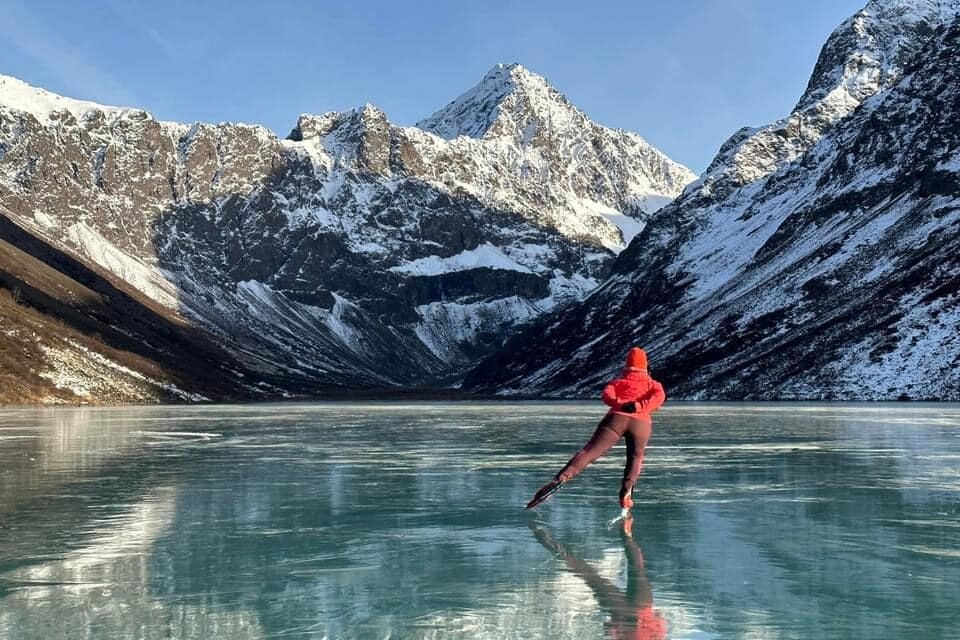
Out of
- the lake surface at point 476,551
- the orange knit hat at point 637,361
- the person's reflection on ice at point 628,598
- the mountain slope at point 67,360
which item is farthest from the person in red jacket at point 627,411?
the mountain slope at point 67,360

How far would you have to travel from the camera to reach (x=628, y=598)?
12172mm

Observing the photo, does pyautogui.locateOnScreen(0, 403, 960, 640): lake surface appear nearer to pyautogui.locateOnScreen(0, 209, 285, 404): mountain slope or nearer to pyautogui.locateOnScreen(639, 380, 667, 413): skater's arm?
pyautogui.locateOnScreen(639, 380, 667, 413): skater's arm

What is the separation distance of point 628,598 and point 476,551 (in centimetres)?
380

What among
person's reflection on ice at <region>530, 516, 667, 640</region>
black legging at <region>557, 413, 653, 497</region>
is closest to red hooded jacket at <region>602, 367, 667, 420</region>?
black legging at <region>557, 413, 653, 497</region>

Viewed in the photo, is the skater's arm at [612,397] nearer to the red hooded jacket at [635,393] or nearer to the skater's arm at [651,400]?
the red hooded jacket at [635,393]

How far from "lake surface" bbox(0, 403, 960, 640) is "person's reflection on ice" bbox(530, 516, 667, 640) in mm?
50

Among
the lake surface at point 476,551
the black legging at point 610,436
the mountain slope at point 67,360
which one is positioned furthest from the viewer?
the mountain slope at point 67,360

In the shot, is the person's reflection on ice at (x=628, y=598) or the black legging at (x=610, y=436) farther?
the black legging at (x=610, y=436)

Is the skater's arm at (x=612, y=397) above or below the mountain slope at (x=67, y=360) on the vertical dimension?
below

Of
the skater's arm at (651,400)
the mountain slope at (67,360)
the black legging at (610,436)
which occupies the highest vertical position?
the mountain slope at (67,360)

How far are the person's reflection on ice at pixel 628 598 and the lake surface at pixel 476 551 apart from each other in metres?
0.05

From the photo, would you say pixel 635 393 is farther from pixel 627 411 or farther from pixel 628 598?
pixel 628 598

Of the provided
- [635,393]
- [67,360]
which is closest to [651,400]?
[635,393]

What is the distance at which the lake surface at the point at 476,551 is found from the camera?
1116cm
